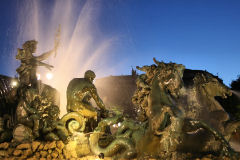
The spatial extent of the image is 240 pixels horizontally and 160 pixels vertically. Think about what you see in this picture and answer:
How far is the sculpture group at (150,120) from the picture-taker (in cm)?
426

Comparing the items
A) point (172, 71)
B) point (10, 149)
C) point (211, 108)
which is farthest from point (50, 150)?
point (211, 108)

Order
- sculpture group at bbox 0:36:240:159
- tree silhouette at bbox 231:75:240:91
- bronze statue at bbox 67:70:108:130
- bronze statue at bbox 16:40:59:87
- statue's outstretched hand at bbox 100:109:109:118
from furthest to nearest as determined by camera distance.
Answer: tree silhouette at bbox 231:75:240:91
bronze statue at bbox 16:40:59:87
statue's outstretched hand at bbox 100:109:109:118
bronze statue at bbox 67:70:108:130
sculpture group at bbox 0:36:240:159

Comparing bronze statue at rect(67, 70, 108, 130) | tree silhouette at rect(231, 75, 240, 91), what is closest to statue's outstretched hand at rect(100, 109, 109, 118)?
bronze statue at rect(67, 70, 108, 130)

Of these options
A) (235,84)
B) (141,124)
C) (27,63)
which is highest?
(235,84)

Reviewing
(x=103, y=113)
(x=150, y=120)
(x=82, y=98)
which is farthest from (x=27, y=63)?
(x=150, y=120)

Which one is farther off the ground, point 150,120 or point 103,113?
point 103,113

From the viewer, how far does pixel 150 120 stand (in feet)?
15.1

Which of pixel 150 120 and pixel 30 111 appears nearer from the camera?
pixel 150 120

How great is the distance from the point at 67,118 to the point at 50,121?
0.40m

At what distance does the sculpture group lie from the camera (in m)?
4.26

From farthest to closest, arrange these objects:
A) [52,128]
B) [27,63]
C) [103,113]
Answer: [27,63] → [103,113] → [52,128]

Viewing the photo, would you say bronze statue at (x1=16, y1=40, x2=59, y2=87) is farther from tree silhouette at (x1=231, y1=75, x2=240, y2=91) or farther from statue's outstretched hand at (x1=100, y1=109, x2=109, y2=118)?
tree silhouette at (x1=231, y1=75, x2=240, y2=91)

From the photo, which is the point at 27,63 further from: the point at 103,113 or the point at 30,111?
the point at 103,113

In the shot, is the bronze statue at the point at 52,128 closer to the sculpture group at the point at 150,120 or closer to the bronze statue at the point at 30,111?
the sculpture group at the point at 150,120
